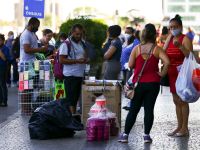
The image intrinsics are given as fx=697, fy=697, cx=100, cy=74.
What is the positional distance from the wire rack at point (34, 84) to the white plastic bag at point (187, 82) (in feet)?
12.5

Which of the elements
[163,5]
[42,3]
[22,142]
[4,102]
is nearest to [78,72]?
[22,142]

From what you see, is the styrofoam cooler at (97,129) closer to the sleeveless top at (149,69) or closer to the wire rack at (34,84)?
the sleeveless top at (149,69)

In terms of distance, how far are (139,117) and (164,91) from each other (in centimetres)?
722

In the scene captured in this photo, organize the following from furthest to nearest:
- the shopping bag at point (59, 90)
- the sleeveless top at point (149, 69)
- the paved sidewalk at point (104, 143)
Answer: the shopping bag at point (59, 90) → the sleeveless top at point (149, 69) → the paved sidewalk at point (104, 143)

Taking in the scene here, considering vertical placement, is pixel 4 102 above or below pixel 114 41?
below

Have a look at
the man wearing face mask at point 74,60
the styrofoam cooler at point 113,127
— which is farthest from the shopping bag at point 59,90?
the styrofoam cooler at point 113,127

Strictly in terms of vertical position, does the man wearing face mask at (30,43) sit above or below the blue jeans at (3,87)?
above

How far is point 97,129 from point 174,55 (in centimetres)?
165

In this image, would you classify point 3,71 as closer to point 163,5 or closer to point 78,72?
point 78,72

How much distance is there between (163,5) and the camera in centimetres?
3562

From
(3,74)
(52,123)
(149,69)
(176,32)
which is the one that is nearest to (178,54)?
(176,32)

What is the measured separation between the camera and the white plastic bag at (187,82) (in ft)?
34.4

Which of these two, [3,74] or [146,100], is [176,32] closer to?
[146,100]

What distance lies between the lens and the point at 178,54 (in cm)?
1070
